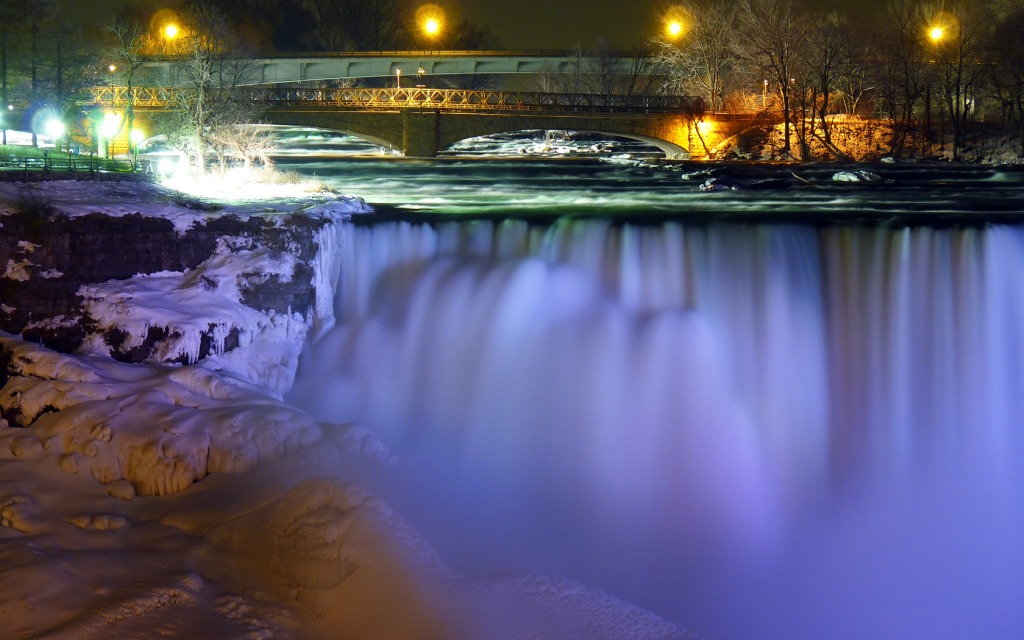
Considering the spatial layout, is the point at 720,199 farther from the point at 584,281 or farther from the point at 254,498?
the point at 254,498

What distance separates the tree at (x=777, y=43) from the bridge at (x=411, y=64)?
24.5 meters

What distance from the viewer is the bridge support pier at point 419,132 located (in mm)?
48094

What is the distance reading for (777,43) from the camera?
49.3 m

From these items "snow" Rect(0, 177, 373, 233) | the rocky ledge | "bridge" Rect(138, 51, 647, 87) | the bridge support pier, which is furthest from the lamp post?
the rocky ledge

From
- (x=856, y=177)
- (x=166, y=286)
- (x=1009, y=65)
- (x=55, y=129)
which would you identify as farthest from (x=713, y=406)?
(x=1009, y=65)

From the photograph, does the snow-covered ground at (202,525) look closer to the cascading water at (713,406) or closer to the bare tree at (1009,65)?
the cascading water at (713,406)

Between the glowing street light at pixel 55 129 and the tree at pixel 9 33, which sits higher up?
the tree at pixel 9 33

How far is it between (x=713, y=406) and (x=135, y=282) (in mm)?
9983

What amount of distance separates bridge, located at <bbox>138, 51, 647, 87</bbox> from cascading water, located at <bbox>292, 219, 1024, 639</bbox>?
2242 inches

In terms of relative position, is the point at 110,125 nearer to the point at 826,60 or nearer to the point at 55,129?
the point at 55,129

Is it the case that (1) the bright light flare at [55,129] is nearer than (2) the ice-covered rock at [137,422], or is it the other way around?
(2) the ice-covered rock at [137,422]

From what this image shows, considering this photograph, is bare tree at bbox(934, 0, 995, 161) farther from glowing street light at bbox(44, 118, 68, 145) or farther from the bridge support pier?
glowing street light at bbox(44, 118, 68, 145)

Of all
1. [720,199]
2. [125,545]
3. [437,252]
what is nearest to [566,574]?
[125,545]

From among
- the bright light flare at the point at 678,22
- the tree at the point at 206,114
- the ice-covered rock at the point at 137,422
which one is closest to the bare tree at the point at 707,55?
the bright light flare at the point at 678,22
